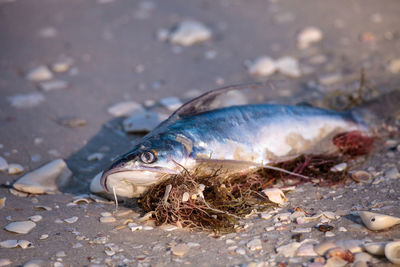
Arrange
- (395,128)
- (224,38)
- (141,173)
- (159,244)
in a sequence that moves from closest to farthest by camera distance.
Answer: (159,244) → (141,173) → (395,128) → (224,38)

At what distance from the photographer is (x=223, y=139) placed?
3861 mm

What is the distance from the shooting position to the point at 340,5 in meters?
7.68

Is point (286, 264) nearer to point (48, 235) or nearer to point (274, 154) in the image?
point (274, 154)

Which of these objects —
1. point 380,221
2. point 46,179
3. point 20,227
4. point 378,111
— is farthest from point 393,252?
point 46,179

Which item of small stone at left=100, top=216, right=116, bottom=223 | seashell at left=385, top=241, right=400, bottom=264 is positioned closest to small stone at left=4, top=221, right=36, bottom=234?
small stone at left=100, top=216, right=116, bottom=223

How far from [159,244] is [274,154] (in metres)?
1.48

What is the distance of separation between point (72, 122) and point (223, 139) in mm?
2217

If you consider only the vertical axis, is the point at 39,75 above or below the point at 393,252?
above

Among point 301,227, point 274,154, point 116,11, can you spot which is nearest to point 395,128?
point 274,154

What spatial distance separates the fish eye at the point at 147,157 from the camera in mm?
3371

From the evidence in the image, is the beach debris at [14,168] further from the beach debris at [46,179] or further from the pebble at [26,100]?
the pebble at [26,100]

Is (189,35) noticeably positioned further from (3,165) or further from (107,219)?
(107,219)

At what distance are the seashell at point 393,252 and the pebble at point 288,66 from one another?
151 inches

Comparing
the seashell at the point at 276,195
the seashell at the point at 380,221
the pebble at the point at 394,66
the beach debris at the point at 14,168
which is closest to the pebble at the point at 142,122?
the beach debris at the point at 14,168
